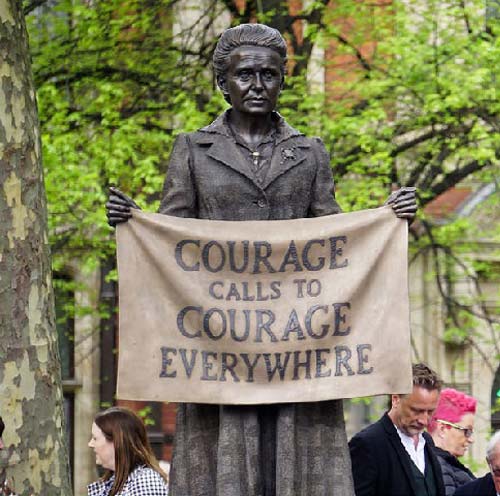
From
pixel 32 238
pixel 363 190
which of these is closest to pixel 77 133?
pixel 363 190

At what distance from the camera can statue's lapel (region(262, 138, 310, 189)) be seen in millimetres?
7965

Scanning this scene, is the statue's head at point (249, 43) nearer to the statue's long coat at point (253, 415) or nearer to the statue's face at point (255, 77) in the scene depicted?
the statue's face at point (255, 77)

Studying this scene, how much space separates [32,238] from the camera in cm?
1327

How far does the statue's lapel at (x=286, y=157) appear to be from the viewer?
7965 millimetres

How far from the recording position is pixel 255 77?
7.89 metres

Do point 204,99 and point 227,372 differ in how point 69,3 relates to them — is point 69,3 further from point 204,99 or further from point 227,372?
point 227,372

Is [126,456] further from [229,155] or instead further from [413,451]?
[229,155]

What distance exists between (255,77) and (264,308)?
0.94 metres

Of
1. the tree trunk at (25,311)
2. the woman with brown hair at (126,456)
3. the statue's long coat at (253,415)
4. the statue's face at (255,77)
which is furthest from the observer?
the tree trunk at (25,311)

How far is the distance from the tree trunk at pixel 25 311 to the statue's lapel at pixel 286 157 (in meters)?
5.33

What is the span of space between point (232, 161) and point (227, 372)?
869 millimetres

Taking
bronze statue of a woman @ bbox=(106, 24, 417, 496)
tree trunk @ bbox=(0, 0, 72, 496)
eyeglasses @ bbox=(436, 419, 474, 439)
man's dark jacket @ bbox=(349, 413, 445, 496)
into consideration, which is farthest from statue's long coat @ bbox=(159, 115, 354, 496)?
tree trunk @ bbox=(0, 0, 72, 496)

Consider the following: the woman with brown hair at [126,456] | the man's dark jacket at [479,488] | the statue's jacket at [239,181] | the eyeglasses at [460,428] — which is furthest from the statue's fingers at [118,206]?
the eyeglasses at [460,428]

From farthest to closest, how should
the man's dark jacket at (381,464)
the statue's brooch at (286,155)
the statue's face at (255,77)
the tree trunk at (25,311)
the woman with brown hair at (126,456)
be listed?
the tree trunk at (25,311) < the woman with brown hair at (126,456) < the man's dark jacket at (381,464) < the statue's brooch at (286,155) < the statue's face at (255,77)
